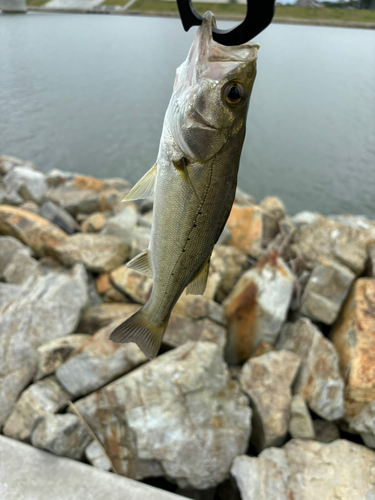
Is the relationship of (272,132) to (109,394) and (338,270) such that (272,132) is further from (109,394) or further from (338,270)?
(109,394)

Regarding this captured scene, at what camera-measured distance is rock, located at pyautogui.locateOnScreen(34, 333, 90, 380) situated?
117 inches

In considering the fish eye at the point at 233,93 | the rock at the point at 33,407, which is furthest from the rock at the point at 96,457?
the fish eye at the point at 233,93

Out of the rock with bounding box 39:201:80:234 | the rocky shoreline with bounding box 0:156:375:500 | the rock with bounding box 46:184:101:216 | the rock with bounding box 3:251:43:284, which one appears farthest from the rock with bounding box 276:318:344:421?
the rock with bounding box 46:184:101:216

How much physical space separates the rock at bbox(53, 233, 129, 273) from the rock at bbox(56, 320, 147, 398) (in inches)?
53.5

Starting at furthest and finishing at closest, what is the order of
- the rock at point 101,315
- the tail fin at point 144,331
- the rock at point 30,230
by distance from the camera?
the rock at point 30,230 → the rock at point 101,315 → the tail fin at point 144,331

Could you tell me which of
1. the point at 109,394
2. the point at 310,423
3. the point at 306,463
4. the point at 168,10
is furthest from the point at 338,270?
the point at 168,10

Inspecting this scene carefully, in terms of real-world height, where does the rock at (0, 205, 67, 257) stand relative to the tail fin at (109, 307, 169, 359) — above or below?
below

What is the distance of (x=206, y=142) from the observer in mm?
1153

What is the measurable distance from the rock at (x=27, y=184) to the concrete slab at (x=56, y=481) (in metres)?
4.94

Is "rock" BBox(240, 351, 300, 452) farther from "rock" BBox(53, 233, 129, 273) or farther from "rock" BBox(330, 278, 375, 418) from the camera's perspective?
"rock" BBox(53, 233, 129, 273)

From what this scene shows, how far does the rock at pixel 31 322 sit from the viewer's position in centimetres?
297

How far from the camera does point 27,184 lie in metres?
6.68

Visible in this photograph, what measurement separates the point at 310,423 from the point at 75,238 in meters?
3.44

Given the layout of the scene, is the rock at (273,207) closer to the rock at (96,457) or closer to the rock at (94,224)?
the rock at (94,224)
